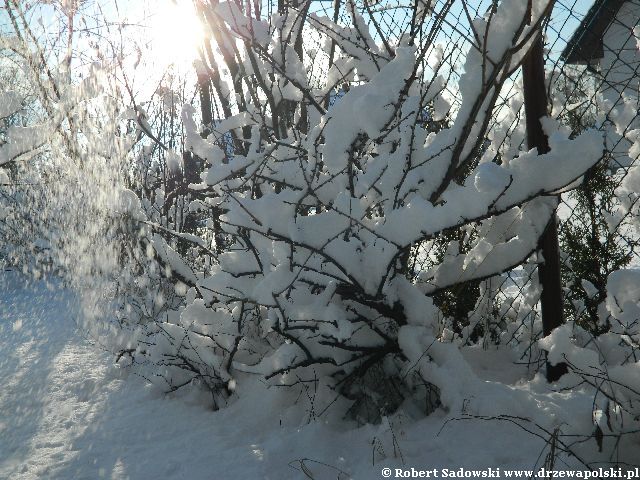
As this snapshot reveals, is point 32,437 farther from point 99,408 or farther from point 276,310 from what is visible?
point 276,310

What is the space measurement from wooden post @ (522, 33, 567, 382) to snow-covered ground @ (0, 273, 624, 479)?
0.35m

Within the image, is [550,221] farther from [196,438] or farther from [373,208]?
[196,438]

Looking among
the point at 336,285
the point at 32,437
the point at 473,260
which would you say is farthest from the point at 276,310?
the point at 32,437

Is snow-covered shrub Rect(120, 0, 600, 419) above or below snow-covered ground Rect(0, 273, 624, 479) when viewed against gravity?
above

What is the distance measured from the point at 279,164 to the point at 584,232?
6.73 feet

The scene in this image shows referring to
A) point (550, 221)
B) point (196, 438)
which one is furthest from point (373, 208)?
point (196, 438)

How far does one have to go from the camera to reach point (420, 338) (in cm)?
175

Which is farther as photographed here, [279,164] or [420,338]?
[279,164]

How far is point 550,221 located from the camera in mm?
1801

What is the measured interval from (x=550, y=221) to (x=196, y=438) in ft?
5.22

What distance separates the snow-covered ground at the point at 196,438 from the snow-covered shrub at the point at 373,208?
0.16 m

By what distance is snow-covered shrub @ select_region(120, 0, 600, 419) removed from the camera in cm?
145

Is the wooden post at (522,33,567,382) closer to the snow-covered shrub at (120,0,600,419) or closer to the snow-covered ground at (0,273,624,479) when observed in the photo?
the snow-covered shrub at (120,0,600,419)

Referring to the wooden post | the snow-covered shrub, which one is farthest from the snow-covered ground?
the wooden post
